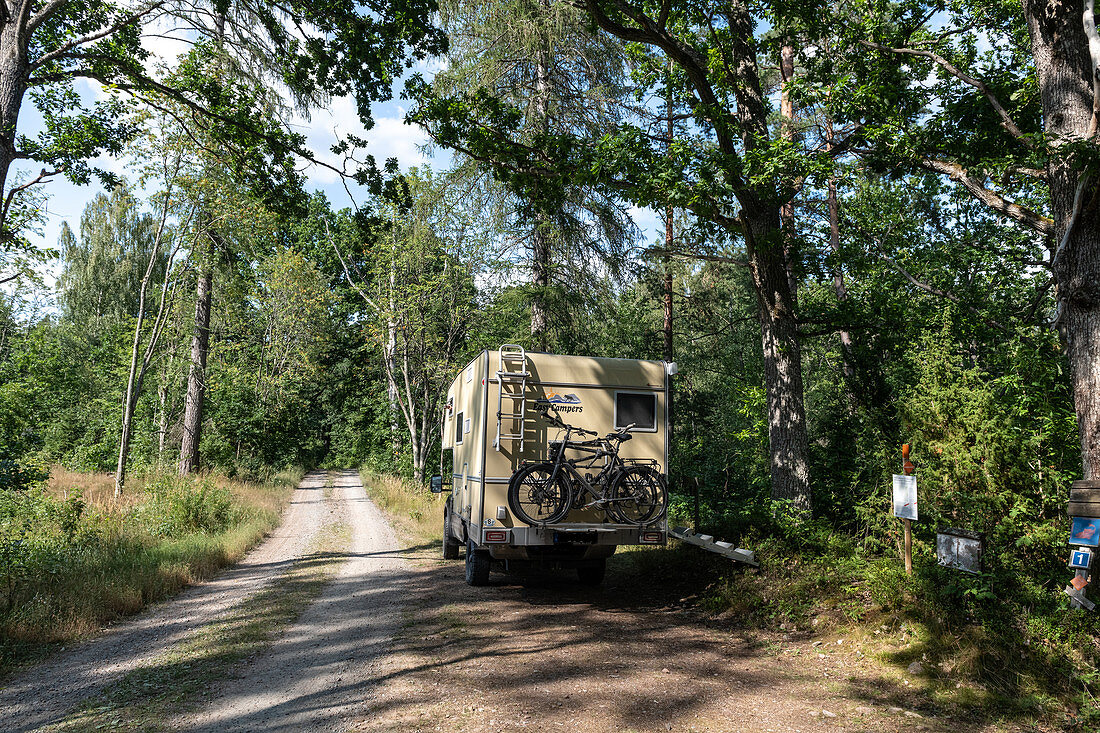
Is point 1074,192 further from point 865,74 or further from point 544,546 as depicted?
point 544,546

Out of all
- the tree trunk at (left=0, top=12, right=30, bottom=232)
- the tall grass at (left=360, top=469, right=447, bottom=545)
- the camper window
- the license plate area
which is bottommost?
the tall grass at (left=360, top=469, right=447, bottom=545)

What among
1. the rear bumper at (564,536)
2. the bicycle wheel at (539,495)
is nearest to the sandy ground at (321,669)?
the rear bumper at (564,536)

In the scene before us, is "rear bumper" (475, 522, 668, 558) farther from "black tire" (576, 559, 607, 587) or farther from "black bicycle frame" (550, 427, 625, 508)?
"black tire" (576, 559, 607, 587)

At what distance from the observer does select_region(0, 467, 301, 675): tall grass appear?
21.4ft

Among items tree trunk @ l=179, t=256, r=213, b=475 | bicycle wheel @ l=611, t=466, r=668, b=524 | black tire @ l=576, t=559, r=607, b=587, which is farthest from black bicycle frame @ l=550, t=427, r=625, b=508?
tree trunk @ l=179, t=256, r=213, b=475

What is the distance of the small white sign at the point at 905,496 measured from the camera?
6035 mm

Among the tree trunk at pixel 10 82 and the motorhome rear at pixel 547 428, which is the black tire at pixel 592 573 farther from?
the tree trunk at pixel 10 82

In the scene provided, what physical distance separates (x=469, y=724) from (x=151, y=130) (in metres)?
14.0

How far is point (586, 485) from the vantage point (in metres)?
7.57

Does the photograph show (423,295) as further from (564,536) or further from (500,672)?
(500,672)

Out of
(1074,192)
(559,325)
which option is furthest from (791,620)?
(559,325)

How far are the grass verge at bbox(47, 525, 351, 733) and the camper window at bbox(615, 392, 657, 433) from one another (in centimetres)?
465

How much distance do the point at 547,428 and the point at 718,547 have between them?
266 centimetres

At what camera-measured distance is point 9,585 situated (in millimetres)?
6828
